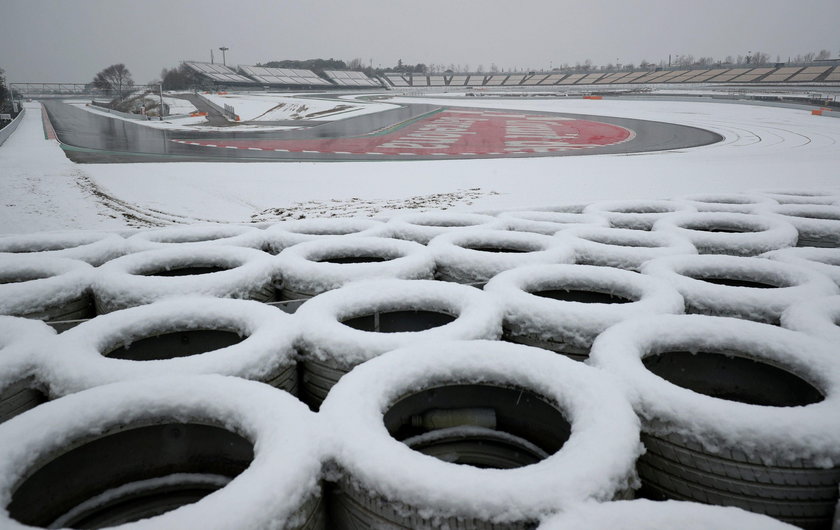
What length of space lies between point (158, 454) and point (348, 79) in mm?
124320

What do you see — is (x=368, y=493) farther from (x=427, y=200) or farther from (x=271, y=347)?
(x=427, y=200)

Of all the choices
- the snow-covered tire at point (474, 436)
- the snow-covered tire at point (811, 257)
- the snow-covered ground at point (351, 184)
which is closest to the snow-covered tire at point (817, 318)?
the snow-covered tire at point (811, 257)

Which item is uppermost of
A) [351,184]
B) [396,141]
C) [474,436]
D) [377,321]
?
[396,141]

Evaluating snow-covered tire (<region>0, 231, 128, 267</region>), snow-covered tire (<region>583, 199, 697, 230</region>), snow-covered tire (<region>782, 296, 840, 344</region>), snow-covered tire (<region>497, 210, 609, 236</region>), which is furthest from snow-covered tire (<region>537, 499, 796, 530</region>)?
snow-covered tire (<region>583, 199, 697, 230</region>)

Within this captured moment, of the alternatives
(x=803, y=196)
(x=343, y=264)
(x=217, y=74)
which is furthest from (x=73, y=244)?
(x=217, y=74)

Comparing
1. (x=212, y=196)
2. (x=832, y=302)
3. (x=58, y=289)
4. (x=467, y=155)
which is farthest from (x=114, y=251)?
(x=467, y=155)

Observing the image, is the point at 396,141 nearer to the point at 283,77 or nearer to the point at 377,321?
the point at 377,321

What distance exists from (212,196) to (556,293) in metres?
9.04

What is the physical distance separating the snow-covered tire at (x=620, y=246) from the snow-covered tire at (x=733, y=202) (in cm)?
208

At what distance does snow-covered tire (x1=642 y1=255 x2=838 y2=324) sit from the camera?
333 centimetres

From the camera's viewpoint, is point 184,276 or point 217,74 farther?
point 217,74

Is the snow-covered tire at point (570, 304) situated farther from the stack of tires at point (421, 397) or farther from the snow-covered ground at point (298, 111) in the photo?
the snow-covered ground at point (298, 111)

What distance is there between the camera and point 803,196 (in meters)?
7.48

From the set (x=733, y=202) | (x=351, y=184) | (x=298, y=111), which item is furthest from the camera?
(x=298, y=111)
